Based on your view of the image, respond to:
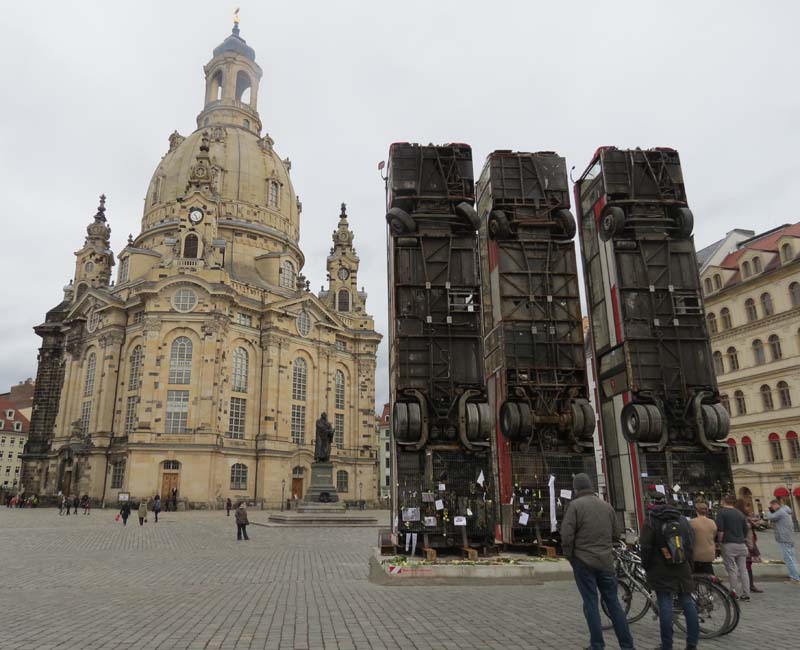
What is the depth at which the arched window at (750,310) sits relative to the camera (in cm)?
3853

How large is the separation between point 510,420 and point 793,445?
29114mm

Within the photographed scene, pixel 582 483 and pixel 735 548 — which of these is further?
pixel 735 548

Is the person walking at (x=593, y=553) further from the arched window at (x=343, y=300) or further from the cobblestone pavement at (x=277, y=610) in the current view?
the arched window at (x=343, y=300)

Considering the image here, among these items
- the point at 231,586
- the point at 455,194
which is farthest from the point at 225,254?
the point at 231,586

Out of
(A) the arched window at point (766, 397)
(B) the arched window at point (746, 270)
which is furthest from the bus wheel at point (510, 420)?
(B) the arched window at point (746, 270)

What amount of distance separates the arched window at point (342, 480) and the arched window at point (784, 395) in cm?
3993

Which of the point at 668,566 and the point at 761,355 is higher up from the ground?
the point at 761,355

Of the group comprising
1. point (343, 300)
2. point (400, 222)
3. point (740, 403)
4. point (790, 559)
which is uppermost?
point (343, 300)

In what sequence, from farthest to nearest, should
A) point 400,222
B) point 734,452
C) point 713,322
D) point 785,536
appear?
point 713,322, point 734,452, point 400,222, point 785,536

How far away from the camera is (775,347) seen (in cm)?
3709

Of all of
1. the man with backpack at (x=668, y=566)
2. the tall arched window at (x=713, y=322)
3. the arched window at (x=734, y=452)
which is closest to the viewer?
the man with backpack at (x=668, y=566)

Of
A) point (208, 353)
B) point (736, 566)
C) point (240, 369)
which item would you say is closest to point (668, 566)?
point (736, 566)

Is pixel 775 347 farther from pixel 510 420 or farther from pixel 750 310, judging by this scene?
pixel 510 420

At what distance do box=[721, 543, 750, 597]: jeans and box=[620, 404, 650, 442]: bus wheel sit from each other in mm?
4317
